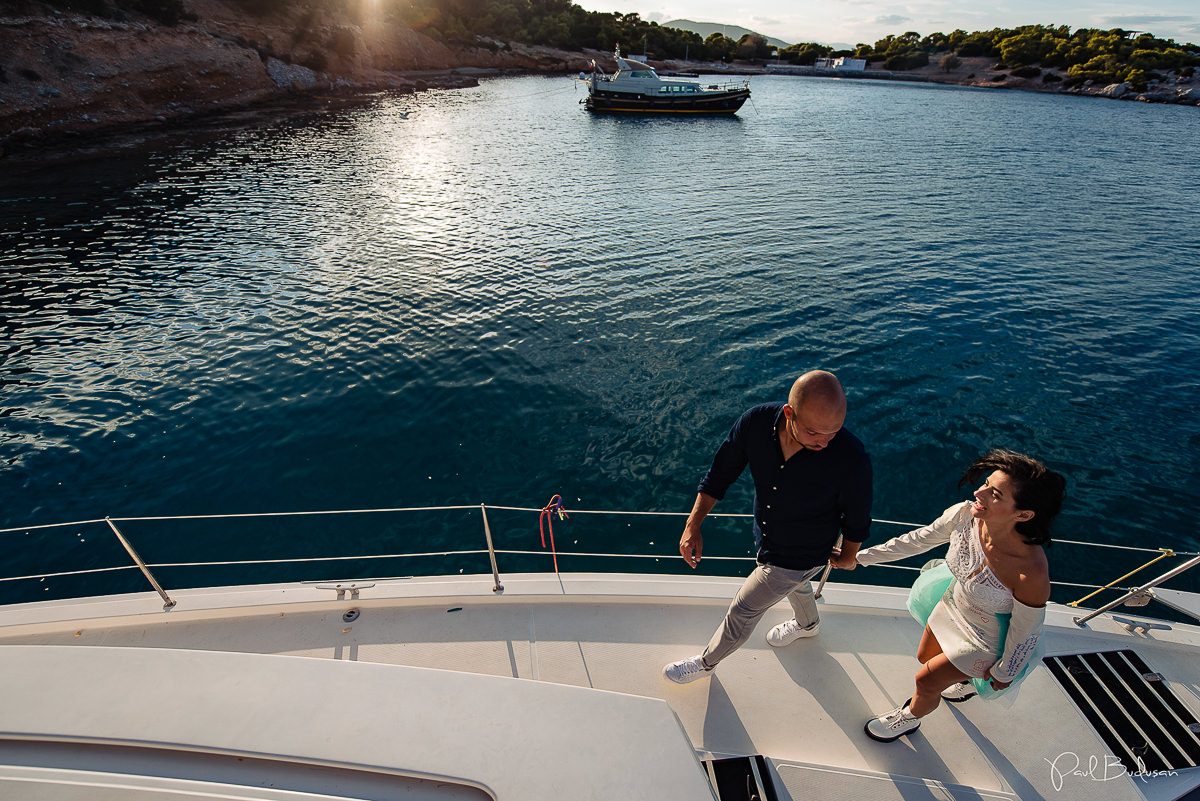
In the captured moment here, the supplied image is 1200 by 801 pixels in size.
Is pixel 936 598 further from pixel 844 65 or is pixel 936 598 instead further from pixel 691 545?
pixel 844 65

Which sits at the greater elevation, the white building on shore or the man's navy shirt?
the white building on shore

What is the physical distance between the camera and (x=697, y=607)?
4172 mm

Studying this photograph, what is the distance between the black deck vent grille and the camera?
3.19m

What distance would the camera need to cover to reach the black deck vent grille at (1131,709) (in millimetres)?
3193

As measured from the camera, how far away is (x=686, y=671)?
11.6 ft

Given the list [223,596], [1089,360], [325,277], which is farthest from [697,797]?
[325,277]

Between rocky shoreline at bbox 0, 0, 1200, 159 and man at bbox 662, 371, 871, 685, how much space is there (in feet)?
131

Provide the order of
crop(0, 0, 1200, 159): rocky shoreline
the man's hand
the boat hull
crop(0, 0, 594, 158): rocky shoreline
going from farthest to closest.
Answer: the boat hull < crop(0, 0, 1200, 159): rocky shoreline < crop(0, 0, 594, 158): rocky shoreline < the man's hand

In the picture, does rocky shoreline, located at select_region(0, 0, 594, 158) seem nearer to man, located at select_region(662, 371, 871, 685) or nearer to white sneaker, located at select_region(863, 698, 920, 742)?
man, located at select_region(662, 371, 871, 685)

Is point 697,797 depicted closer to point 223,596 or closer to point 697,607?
point 697,607

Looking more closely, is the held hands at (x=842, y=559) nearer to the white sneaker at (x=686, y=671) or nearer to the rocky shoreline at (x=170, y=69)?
the white sneaker at (x=686, y=671)

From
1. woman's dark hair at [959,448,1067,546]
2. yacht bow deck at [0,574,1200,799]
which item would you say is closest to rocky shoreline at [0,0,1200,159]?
yacht bow deck at [0,574,1200,799]

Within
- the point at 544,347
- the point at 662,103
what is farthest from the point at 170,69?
the point at 544,347

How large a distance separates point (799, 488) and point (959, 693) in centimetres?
201
